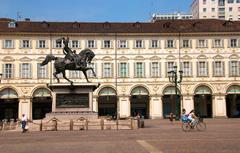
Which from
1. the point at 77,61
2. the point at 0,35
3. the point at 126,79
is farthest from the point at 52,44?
the point at 77,61

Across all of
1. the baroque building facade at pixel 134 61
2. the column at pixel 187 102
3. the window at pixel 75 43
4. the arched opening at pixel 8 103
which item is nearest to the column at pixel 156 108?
the baroque building facade at pixel 134 61

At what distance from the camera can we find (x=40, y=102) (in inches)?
2835

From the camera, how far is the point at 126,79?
6894cm

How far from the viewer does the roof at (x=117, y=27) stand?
226 feet

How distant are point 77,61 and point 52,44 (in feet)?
112

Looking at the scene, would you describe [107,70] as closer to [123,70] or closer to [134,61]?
[123,70]

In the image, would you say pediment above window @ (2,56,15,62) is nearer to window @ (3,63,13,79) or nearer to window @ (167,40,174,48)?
window @ (3,63,13,79)

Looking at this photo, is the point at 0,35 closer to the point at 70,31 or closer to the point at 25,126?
the point at 70,31

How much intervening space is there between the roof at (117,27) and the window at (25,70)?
5.06 metres

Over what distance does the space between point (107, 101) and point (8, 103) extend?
51.0ft

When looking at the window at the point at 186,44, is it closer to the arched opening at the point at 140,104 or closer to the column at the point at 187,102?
the column at the point at 187,102

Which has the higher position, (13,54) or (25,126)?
(13,54)

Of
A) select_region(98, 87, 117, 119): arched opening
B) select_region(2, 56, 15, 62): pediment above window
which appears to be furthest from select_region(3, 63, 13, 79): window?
select_region(98, 87, 117, 119): arched opening

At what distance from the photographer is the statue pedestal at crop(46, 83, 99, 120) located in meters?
33.8
